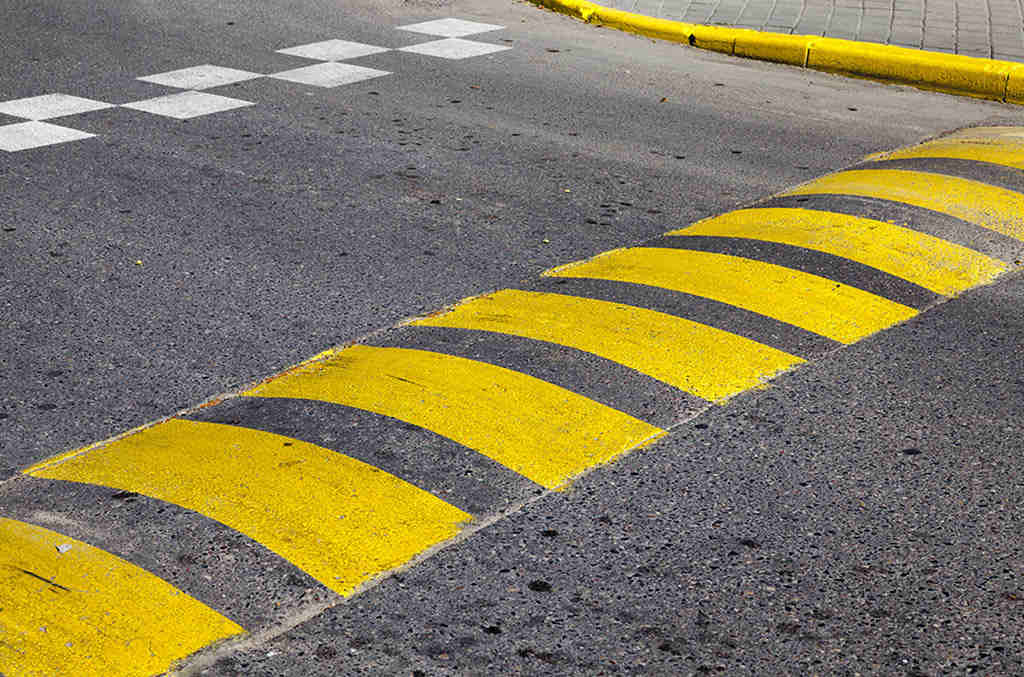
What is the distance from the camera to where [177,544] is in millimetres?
2932

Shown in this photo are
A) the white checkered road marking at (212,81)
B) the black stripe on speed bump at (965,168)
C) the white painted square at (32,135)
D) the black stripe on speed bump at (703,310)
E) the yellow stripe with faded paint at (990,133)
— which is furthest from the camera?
the white checkered road marking at (212,81)

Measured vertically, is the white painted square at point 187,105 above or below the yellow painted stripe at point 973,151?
below

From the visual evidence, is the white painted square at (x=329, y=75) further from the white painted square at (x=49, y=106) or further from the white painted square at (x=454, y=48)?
the white painted square at (x=49, y=106)

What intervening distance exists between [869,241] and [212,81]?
12.7 feet

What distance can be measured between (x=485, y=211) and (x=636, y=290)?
3.35ft

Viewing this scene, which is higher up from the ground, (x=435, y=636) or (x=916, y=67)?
(x=916, y=67)

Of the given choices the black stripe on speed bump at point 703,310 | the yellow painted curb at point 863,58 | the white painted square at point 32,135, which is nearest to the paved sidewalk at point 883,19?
the yellow painted curb at point 863,58

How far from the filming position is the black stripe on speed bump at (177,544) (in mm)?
2736

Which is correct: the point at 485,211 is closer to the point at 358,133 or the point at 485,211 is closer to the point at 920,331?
the point at 358,133

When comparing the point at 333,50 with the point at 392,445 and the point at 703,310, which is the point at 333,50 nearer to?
the point at 703,310

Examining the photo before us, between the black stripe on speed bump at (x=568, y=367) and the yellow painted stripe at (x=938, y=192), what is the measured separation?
1878 mm

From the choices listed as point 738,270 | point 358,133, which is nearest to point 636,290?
point 738,270

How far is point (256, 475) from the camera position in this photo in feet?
10.6

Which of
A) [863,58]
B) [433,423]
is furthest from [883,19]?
[433,423]
